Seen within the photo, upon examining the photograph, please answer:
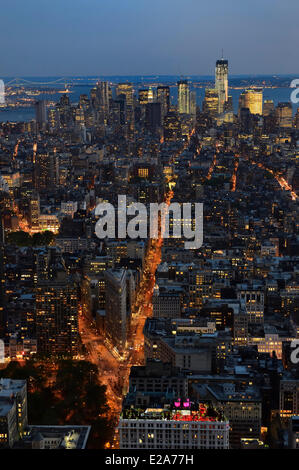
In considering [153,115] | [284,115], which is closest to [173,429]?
[153,115]

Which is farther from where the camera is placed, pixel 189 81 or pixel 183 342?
pixel 189 81

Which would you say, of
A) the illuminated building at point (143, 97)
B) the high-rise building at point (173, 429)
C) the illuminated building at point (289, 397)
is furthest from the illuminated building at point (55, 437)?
the illuminated building at point (143, 97)

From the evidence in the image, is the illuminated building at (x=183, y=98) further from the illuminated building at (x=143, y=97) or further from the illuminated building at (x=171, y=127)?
the illuminated building at (x=171, y=127)

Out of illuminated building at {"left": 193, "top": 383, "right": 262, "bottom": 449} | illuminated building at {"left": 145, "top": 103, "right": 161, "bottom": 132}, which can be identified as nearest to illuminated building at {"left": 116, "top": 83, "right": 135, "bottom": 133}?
illuminated building at {"left": 145, "top": 103, "right": 161, "bottom": 132}

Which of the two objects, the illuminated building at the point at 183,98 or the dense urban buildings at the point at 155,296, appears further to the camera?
the illuminated building at the point at 183,98

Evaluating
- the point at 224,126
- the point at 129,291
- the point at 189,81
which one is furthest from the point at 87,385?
the point at 189,81

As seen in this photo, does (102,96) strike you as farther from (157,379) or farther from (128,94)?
(157,379)

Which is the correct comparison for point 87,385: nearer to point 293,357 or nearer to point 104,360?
point 104,360
